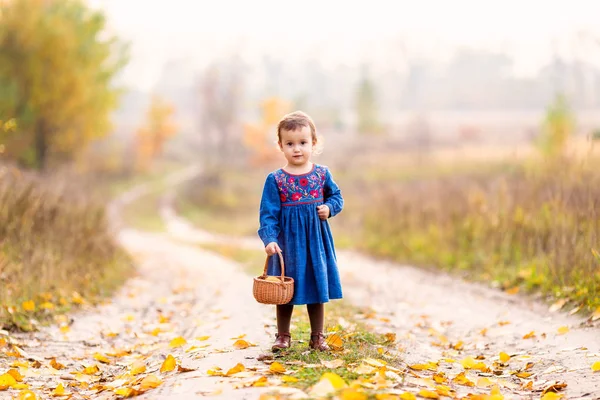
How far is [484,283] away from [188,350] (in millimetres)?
5961

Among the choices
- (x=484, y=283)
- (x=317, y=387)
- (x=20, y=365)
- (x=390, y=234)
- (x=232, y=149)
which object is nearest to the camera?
(x=317, y=387)

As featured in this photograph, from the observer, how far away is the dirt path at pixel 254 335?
14.5 ft

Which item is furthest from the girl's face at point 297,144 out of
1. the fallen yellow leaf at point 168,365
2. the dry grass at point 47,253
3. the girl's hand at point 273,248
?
the dry grass at point 47,253

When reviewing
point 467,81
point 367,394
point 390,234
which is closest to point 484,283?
point 390,234

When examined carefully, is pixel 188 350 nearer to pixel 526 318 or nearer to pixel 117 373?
pixel 117 373

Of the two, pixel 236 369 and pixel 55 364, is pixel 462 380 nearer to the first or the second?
pixel 236 369

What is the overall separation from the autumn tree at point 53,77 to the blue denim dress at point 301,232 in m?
10.2

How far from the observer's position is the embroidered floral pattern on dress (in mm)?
4910

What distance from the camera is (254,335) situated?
224 inches

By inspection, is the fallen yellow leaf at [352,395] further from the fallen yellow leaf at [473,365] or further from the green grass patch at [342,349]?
the fallen yellow leaf at [473,365]

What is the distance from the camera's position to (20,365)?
5.03 m

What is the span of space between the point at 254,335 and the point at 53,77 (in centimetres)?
1099

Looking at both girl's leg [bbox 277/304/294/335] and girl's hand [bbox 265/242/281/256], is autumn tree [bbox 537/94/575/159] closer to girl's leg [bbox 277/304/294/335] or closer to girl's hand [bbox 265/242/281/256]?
girl's leg [bbox 277/304/294/335]

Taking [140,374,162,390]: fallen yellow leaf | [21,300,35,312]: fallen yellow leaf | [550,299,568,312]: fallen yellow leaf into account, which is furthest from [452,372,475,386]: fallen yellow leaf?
[21,300,35,312]: fallen yellow leaf
